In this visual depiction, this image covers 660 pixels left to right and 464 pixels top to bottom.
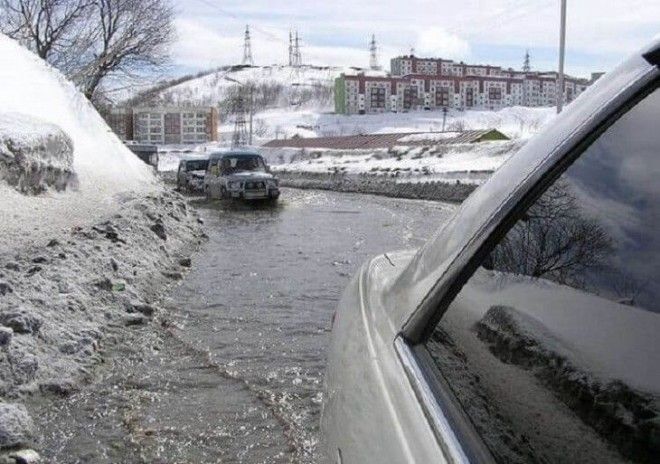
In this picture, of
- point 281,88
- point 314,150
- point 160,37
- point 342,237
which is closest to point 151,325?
point 342,237

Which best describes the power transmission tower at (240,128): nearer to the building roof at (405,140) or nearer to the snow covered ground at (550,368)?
the building roof at (405,140)

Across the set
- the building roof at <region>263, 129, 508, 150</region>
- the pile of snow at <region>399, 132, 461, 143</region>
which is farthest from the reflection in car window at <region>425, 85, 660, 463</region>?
the pile of snow at <region>399, 132, 461, 143</region>

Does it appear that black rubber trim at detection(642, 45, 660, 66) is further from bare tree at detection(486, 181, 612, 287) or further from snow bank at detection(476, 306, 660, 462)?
snow bank at detection(476, 306, 660, 462)

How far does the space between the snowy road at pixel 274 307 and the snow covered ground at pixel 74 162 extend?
6.46 ft

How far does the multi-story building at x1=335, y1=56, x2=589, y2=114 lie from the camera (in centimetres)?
13412

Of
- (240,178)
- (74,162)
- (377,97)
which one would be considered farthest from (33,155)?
(377,97)

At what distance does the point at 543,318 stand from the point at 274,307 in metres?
6.48

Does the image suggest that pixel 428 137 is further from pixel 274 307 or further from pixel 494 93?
pixel 494 93

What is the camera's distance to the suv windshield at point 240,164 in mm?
24266

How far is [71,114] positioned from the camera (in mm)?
18219

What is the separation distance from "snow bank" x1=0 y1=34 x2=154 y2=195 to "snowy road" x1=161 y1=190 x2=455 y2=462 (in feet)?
8.36

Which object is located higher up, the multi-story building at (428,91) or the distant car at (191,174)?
the multi-story building at (428,91)

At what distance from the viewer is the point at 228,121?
157 m

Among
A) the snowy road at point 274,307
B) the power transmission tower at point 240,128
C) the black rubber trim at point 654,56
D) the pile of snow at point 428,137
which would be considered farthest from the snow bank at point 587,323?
the power transmission tower at point 240,128
